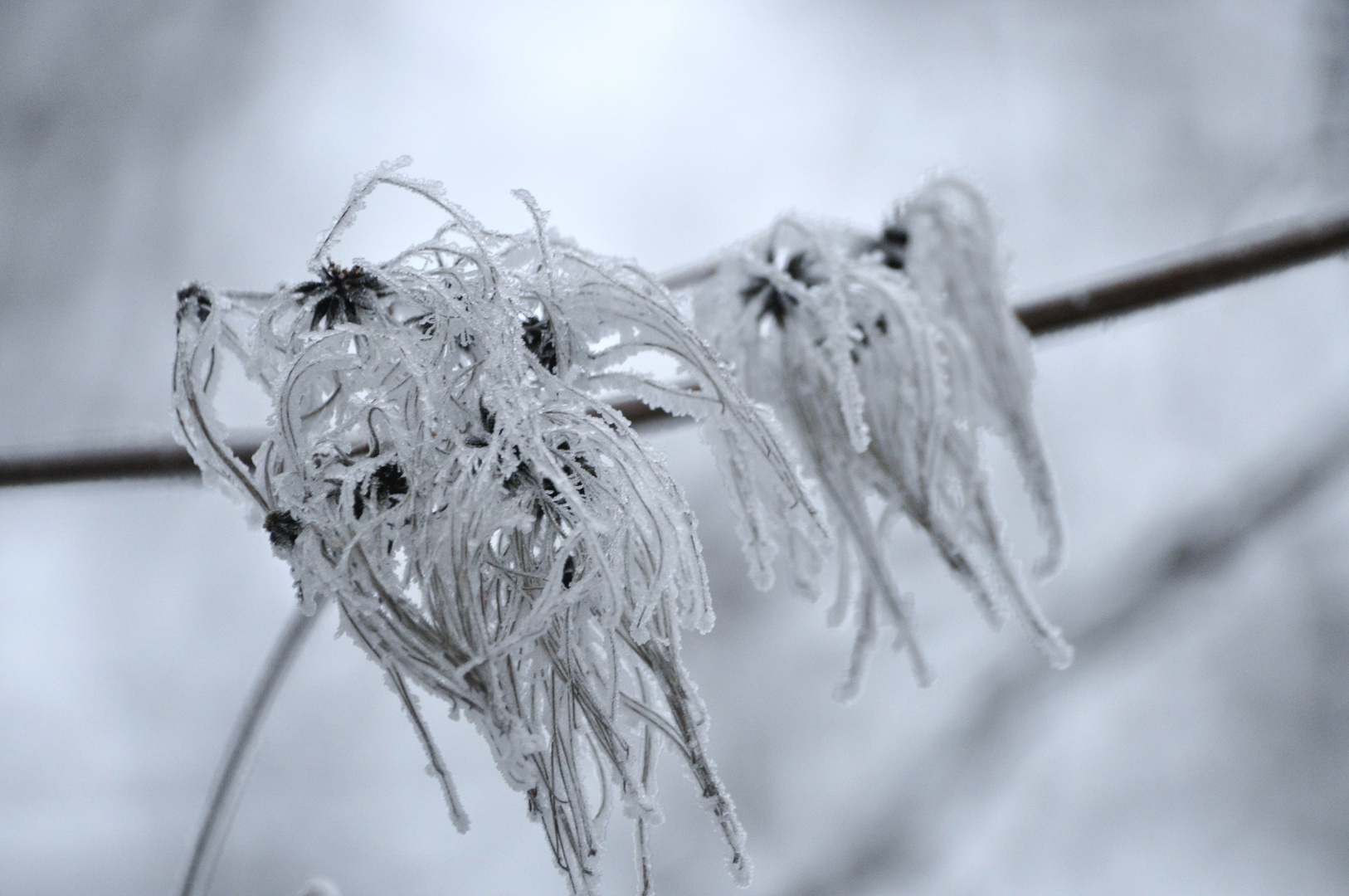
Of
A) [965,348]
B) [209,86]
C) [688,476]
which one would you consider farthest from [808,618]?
[965,348]

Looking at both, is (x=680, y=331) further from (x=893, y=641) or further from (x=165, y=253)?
(x=165, y=253)

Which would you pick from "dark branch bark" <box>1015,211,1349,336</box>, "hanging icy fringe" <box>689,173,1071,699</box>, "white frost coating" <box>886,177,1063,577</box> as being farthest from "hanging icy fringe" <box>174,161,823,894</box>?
"dark branch bark" <box>1015,211,1349,336</box>

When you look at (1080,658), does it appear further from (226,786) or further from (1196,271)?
(226,786)

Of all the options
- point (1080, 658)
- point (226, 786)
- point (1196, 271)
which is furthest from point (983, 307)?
point (1080, 658)

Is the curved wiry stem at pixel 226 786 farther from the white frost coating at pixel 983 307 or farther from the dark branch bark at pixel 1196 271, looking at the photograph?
the dark branch bark at pixel 1196 271

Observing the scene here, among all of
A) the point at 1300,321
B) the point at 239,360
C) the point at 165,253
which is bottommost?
the point at 1300,321

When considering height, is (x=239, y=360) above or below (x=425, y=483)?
above
